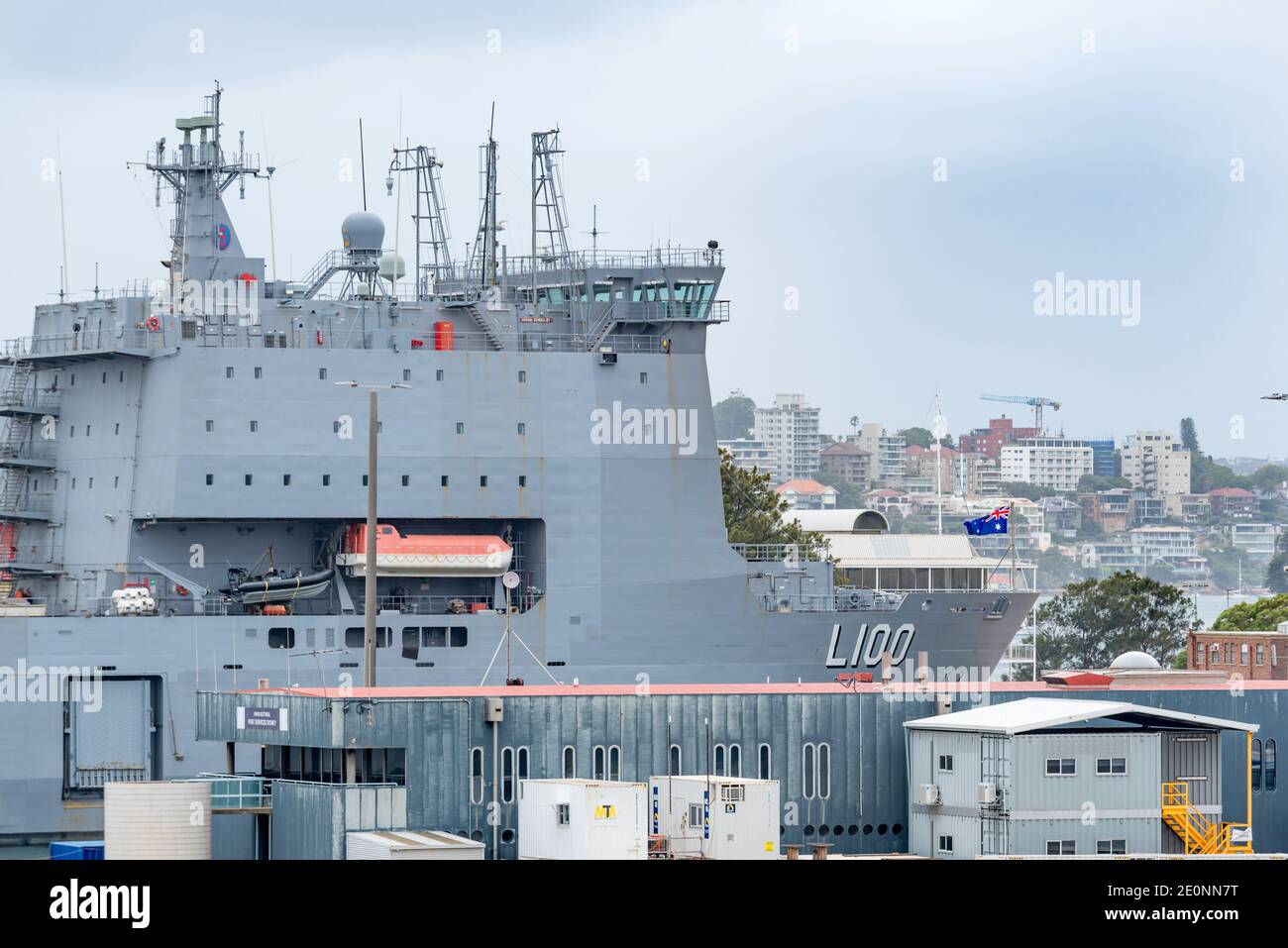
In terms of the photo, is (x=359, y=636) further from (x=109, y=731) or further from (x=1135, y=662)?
(x=1135, y=662)

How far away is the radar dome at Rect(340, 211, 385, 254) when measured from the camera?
168ft

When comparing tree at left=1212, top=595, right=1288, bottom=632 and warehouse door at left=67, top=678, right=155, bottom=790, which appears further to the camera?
tree at left=1212, top=595, right=1288, bottom=632

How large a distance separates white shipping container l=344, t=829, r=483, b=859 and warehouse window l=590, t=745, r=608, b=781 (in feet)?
9.29

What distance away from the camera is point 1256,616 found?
80.2m

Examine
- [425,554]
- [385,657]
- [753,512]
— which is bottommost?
[385,657]

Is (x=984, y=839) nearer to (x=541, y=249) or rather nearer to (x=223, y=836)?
(x=223, y=836)

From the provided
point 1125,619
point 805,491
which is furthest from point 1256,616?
point 805,491

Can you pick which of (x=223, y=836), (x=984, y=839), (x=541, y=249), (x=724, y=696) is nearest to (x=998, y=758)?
(x=984, y=839)

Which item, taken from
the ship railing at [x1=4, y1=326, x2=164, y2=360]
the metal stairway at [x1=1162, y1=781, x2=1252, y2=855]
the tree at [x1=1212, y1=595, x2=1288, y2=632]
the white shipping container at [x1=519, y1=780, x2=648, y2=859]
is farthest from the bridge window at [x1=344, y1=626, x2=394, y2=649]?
the tree at [x1=1212, y1=595, x2=1288, y2=632]

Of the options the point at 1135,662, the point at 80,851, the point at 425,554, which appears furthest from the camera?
the point at 425,554

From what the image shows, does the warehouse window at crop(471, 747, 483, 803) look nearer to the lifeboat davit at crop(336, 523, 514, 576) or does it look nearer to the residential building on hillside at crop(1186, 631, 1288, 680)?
the lifeboat davit at crop(336, 523, 514, 576)

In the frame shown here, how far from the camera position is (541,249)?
53344 millimetres

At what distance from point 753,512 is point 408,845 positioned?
49.9 metres

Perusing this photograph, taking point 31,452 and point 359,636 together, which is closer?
point 359,636
